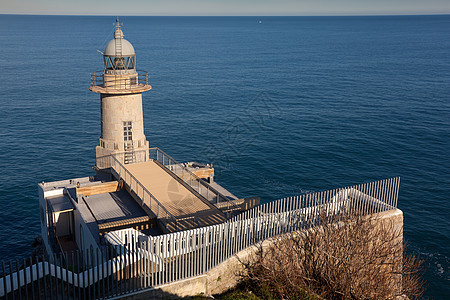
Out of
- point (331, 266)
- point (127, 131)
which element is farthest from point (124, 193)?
point (331, 266)

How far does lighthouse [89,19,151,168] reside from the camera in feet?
100

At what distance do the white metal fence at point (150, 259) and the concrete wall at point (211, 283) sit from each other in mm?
223

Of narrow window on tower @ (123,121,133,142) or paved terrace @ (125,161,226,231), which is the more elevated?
narrow window on tower @ (123,121,133,142)

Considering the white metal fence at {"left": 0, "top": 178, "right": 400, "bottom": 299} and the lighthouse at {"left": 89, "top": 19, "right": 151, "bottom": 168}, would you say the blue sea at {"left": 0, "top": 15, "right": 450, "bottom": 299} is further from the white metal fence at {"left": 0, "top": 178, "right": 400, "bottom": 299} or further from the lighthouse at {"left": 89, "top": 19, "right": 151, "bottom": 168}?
the white metal fence at {"left": 0, "top": 178, "right": 400, "bottom": 299}

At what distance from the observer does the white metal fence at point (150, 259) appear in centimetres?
1407

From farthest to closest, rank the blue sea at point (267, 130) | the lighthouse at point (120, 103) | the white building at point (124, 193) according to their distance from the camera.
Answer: the blue sea at point (267, 130), the lighthouse at point (120, 103), the white building at point (124, 193)

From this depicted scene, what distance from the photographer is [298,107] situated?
69.6 metres

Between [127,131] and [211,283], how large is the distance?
18197mm

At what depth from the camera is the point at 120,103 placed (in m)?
31.1

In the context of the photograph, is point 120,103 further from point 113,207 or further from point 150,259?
point 150,259

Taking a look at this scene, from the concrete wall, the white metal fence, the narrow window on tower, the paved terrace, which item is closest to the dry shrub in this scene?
the concrete wall

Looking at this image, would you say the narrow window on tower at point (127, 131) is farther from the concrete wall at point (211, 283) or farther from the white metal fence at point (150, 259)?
the concrete wall at point (211, 283)

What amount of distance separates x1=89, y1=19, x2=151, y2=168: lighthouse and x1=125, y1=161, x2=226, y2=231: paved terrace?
4252 mm

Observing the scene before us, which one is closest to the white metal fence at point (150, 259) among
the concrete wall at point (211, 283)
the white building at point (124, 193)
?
the concrete wall at point (211, 283)
